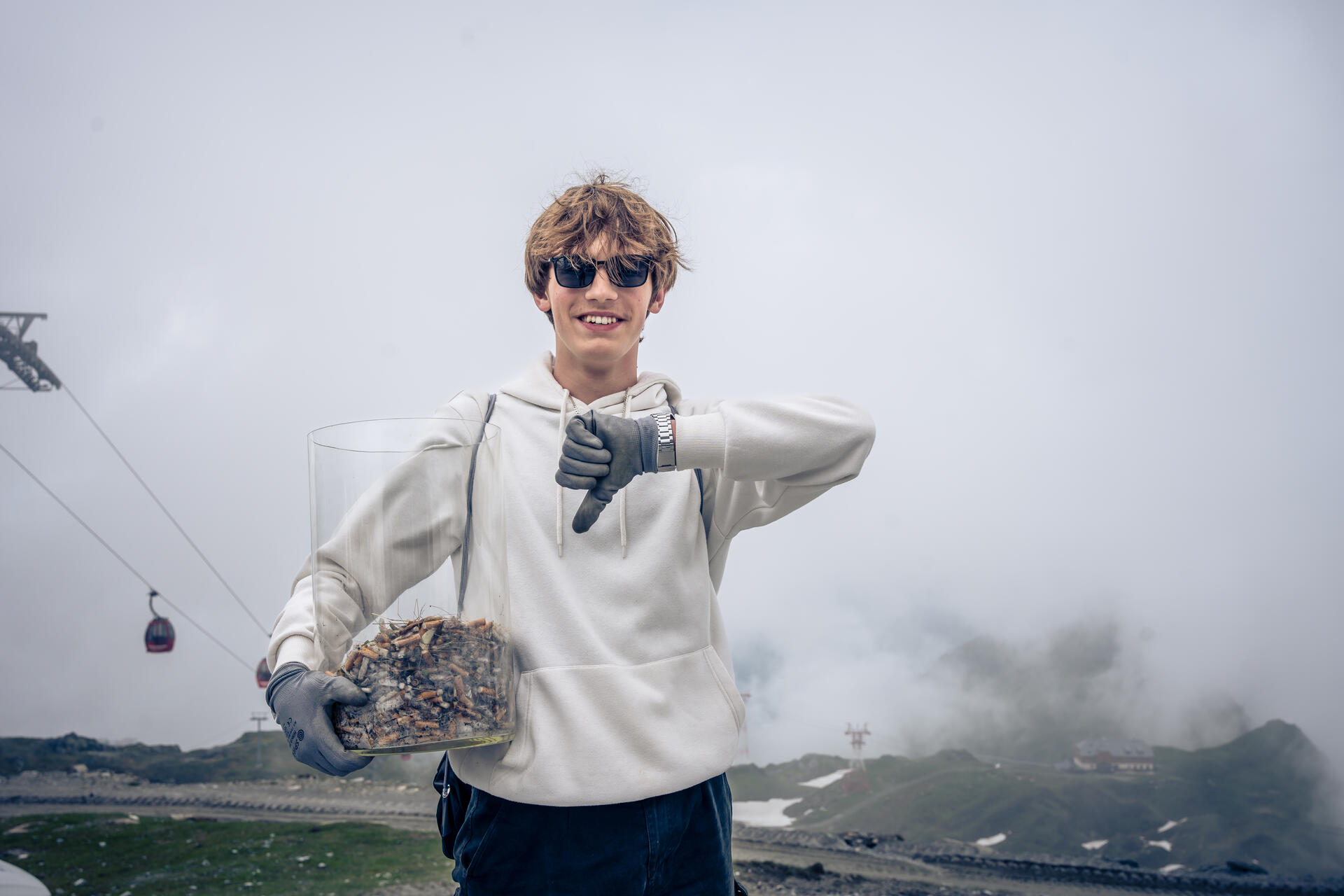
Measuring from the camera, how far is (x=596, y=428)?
1.10 metres

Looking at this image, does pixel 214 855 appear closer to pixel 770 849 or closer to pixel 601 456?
pixel 770 849

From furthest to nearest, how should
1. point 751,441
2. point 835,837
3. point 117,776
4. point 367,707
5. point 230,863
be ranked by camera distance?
1. point 117,776
2. point 835,837
3. point 230,863
4. point 751,441
5. point 367,707

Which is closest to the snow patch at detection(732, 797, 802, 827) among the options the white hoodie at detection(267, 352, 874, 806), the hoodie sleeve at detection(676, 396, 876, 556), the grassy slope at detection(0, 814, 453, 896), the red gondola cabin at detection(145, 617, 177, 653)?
the grassy slope at detection(0, 814, 453, 896)

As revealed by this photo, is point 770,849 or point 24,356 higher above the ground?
point 24,356

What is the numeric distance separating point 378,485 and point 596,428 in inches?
12.6

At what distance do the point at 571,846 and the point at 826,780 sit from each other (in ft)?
15.7

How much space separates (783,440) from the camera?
1.15m

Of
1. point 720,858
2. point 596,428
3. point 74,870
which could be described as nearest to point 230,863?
point 74,870

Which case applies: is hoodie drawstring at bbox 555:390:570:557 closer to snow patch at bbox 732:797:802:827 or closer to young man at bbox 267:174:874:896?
young man at bbox 267:174:874:896

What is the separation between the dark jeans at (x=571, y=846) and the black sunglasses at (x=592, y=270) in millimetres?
805

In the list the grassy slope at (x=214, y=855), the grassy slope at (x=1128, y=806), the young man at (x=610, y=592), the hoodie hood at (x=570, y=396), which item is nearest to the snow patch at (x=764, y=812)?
the grassy slope at (x=1128, y=806)

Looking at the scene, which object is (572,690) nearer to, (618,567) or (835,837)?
(618,567)

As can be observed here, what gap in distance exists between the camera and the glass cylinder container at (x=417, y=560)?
1.06 metres

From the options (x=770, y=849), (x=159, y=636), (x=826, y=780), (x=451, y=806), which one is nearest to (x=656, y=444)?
(x=451, y=806)
